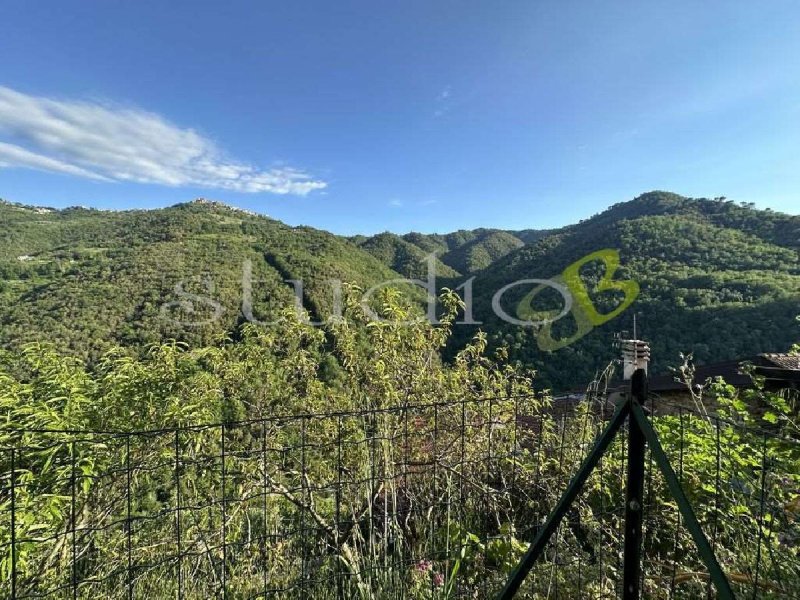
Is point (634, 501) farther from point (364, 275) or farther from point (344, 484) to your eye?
point (364, 275)

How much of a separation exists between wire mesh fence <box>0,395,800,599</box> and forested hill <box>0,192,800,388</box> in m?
6.10

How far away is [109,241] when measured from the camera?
39.5 metres

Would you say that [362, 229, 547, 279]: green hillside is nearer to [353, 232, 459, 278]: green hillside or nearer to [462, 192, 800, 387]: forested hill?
[353, 232, 459, 278]: green hillside

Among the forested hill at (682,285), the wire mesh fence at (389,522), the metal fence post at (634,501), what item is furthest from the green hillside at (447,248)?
the metal fence post at (634,501)

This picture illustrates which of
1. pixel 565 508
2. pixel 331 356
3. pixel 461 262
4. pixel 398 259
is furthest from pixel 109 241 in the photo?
pixel 565 508

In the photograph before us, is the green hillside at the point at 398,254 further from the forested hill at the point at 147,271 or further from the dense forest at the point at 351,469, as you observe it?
the dense forest at the point at 351,469

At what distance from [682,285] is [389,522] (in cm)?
2448

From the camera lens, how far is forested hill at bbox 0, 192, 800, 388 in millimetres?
16406

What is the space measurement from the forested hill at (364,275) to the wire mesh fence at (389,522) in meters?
6.10

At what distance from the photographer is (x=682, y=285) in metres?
21.3

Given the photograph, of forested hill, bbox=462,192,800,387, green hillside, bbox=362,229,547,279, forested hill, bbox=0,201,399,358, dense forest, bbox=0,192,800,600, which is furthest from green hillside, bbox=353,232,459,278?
dense forest, bbox=0,192,800,600

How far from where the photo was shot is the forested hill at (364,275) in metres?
16.4

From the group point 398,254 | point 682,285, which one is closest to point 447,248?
point 398,254

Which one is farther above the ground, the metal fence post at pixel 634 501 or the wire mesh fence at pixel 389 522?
the metal fence post at pixel 634 501
